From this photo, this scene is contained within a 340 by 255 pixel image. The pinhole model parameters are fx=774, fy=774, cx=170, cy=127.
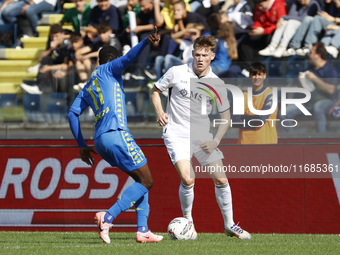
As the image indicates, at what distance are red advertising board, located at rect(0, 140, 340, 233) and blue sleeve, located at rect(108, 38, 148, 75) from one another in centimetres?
270

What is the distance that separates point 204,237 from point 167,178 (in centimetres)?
139

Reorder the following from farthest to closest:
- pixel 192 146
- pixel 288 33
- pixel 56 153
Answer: pixel 288 33, pixel 56 153, pixel 192 146

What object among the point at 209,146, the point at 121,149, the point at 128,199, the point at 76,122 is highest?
the point at 76,122

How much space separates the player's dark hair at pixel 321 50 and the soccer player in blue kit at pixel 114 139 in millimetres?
4048

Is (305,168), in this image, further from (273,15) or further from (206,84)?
(273,15)

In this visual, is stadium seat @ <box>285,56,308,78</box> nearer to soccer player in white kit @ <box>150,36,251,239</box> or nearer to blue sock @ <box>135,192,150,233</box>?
soccer player in white kit @ <box>150,36,251,239</box>

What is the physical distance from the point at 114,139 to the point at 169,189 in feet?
8.75

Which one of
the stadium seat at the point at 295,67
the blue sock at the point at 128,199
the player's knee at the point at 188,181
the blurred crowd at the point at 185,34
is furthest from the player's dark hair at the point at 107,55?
the stadium seat at the point at 295,67

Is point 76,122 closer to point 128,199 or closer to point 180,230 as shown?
point 128,199

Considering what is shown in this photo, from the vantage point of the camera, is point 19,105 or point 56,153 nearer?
point 56,153

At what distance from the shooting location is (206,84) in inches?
341

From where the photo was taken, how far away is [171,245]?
756 cm

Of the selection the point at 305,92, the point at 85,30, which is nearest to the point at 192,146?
the point at 305,92

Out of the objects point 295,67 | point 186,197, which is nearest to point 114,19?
point 295,67
